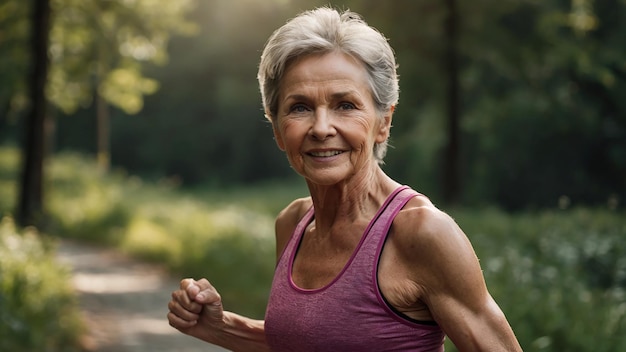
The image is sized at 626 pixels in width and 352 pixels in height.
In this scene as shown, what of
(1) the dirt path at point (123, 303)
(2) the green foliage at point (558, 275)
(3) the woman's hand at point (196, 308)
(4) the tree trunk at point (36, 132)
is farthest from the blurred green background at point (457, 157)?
(3) the woman's hand at point (196, 308)

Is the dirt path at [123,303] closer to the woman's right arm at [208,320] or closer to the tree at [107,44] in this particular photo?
the tree at [107,44]

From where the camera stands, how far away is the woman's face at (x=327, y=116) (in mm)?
2023

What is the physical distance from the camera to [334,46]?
6.66ft

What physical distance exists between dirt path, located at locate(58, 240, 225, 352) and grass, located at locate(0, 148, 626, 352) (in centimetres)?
59

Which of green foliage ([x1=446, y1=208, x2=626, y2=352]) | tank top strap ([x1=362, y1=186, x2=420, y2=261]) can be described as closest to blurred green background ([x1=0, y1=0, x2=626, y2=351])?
green foliage ([x1=446, y1=208, x2=626, y2=352])

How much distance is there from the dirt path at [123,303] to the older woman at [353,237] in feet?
20.9

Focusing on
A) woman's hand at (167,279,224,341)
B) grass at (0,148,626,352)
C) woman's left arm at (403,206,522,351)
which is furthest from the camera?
grass at (0,148,626,352)

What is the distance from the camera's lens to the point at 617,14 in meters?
19.7

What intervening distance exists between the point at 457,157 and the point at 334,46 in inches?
560

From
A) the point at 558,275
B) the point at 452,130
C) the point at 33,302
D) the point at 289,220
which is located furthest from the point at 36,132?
the point at 289,220

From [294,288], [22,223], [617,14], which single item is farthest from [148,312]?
[617,14]

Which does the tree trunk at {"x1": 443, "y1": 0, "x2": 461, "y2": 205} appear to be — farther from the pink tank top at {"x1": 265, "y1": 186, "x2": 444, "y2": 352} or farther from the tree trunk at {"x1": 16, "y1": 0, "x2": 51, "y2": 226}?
the pink tank top at {"x1": 265, "y1": 186, "x2": 444, "y2": 352}

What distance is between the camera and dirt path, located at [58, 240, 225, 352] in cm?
864

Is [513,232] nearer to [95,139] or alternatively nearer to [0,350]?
[0,350]
